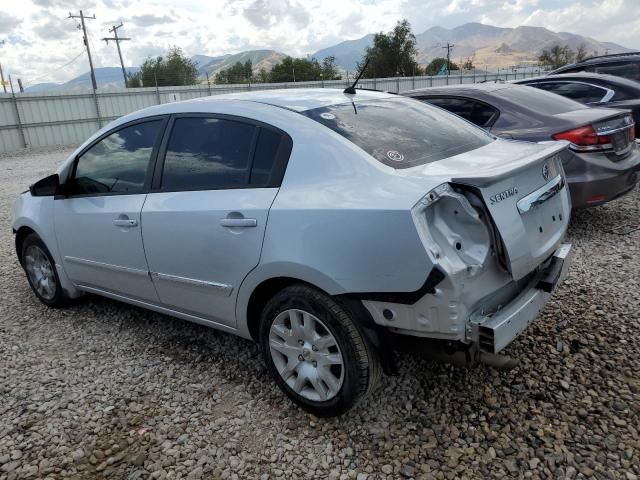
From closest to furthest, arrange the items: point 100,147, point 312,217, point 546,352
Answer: point 312,217 < point 546,352 < point 100,147

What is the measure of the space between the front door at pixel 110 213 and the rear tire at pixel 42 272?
324 millimetres

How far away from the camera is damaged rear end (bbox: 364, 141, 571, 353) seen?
2.09 meters

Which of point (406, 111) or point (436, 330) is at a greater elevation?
point (406, 111)

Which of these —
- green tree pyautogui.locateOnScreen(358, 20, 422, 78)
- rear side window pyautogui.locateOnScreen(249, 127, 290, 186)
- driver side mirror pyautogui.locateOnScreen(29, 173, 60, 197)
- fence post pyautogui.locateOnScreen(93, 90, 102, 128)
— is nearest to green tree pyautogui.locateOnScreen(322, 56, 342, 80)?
green tree pyautogui.locateOnScreen(358, 20, 422, 78)

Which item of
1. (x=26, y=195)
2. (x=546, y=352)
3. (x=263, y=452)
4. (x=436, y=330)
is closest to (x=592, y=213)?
(x=546, y=352)

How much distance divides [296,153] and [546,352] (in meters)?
1.94

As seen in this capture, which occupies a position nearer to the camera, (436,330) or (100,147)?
(436,330)

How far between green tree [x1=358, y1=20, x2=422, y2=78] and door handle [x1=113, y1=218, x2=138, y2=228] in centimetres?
5235

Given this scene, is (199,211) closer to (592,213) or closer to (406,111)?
(406,111)

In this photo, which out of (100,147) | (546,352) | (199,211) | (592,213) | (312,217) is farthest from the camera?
(592,213)

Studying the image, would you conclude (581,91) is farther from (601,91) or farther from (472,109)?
(472,109)

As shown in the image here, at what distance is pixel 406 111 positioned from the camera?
10.3ft

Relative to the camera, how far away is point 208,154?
2932 mm

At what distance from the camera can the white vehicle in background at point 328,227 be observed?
84.2 inches
